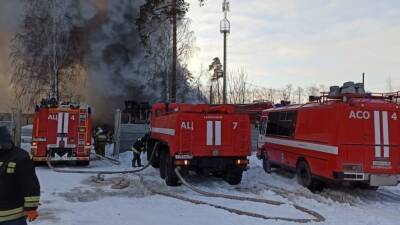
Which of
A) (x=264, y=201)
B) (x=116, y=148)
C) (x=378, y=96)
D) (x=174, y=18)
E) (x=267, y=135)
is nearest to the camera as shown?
(x=264, y=201)

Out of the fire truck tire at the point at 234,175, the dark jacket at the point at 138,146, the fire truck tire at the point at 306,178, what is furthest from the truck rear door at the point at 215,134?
the dark jacket at the point at 138,146

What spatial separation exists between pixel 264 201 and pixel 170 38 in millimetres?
24929

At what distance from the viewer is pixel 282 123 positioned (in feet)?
52.0

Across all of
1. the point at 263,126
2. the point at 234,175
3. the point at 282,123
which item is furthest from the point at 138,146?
the point at 234,175

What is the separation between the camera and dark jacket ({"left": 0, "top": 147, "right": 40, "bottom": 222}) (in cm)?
481

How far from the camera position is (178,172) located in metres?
13.2

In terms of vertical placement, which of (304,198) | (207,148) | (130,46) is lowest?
(304,198)

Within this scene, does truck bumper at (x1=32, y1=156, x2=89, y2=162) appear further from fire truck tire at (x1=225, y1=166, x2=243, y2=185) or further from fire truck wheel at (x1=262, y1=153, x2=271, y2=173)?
fire truck tire at (x1=225, y1=166, x2=243, y2=185)

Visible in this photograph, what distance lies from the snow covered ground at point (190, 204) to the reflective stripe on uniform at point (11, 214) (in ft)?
11.5

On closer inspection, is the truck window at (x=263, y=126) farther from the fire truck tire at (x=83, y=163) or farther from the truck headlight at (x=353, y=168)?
the fire truck tire at (x=83, y=163)

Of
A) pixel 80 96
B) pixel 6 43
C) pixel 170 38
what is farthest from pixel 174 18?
pixel 6 43

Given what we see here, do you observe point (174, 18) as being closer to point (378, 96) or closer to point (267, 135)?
point (267, 135)

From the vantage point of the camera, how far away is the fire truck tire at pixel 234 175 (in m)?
13.7

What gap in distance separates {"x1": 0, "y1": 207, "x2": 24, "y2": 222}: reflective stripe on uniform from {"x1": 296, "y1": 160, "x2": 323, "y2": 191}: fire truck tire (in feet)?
30.6
